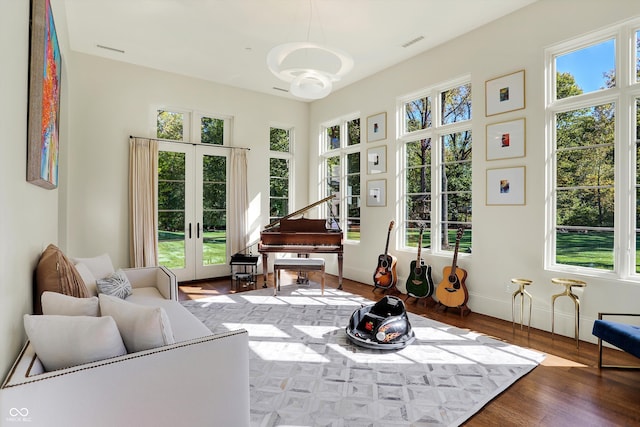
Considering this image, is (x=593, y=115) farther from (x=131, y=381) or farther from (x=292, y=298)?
(x=131, y=381)

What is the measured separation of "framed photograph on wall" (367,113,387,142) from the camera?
6.09 metres

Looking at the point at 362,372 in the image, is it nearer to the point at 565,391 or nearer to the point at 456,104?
the point at 565,391

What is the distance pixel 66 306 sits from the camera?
1881mm

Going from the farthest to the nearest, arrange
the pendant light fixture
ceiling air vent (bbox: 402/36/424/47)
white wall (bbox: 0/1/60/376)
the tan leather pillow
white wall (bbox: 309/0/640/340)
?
ceiling air vent (bbox: 402/36/424/47) < white wall (bbox: 309/0/640/340) < the pendant light fixture < the tan leather pillow < white wall (bbox: 0/1/60/376)

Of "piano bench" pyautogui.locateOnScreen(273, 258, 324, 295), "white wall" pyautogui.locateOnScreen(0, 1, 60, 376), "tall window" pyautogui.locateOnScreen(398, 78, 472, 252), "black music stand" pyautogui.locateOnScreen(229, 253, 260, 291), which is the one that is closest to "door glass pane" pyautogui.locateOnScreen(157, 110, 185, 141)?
"black music stand" pyautogui.locateOnScreen(229, 253, 260, 291)

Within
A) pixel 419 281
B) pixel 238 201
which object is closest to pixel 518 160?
pixel 419 281

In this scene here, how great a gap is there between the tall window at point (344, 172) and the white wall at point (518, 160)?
1.63 metres

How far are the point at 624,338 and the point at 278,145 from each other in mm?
6410

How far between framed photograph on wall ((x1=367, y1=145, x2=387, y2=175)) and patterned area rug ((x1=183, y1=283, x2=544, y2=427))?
2826 mm

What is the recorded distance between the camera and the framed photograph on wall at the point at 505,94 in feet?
13.9

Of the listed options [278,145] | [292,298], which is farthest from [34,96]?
[278,145]

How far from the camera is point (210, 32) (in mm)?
4742

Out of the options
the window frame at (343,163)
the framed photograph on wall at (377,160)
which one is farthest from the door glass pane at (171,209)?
the framed photograph on wall at (377,160)

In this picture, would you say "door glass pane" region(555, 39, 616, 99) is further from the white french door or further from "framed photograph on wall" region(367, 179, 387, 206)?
the white french door
